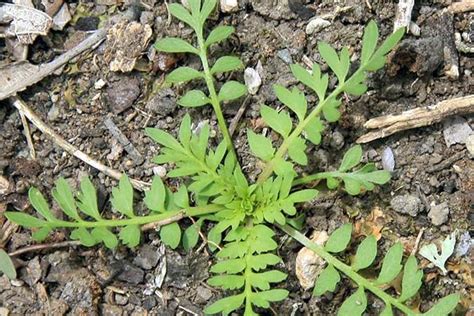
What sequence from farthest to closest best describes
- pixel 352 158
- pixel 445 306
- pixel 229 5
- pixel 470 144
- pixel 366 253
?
pixel 229 5 < pixel 470 144 < pixel 352 158 < pixel 366 253 < pixel 445 306

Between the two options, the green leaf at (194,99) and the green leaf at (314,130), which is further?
the green leaf at (194,99)

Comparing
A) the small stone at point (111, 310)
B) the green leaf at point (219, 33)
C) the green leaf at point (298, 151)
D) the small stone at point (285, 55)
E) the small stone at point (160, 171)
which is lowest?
the small stone at point (111, 310)

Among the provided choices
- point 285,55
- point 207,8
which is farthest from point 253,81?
point 207,8

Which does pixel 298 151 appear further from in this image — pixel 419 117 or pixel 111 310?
pixel 111 310

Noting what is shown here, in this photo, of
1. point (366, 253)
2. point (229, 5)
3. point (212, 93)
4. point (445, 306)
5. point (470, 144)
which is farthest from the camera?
point (229, 5)

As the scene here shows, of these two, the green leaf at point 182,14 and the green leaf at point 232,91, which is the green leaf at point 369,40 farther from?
the green leaf at point 182,14

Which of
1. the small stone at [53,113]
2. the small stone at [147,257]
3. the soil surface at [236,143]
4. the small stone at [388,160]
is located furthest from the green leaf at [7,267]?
the small stone at [388,160]
